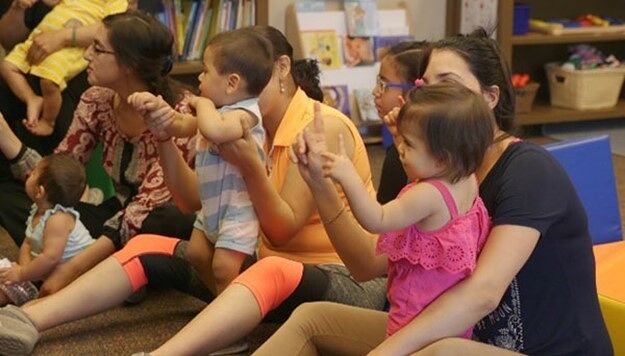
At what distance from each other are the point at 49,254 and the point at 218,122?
828mm

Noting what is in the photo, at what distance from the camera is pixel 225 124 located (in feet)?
6.59

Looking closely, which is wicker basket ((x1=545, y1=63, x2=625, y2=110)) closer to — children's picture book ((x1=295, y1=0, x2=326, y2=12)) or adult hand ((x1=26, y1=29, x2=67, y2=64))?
children's picture book ((x1=295, y1=0, x2=326, y2=12))

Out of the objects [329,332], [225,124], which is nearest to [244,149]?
[225,124]

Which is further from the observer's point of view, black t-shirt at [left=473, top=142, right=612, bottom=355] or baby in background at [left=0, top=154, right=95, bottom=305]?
baby in background at [left=0, top=154, right=95, bottom=305]

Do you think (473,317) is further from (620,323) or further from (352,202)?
(620,323)

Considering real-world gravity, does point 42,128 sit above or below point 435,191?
below

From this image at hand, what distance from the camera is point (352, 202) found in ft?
5.03

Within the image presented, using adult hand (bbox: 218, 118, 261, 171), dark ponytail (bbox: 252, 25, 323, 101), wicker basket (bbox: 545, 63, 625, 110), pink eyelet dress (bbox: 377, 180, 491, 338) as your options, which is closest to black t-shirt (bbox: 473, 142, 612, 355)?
pink eyelet dress (bbox: 377, 180, 491, 338)

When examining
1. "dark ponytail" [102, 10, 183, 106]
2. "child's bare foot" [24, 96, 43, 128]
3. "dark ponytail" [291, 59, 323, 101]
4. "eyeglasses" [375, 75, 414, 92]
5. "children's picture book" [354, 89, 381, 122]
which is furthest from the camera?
"children's picture book" [354, 89, 381, 122]

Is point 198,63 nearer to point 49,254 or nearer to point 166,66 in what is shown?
point 166,66

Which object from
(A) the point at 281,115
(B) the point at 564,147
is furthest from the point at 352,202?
(B) the point at 564,147

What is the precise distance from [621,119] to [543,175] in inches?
155

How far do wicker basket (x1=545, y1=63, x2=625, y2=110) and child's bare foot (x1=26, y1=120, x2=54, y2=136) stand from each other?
2823 millimetres

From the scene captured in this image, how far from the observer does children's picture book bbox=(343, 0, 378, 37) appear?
182 inches
